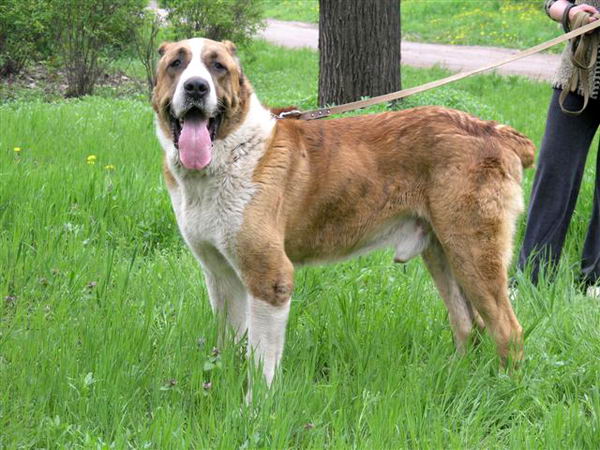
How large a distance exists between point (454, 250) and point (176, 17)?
39.2 ft

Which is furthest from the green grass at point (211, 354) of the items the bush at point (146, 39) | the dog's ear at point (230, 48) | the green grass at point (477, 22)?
the green grass at point (477, 22)

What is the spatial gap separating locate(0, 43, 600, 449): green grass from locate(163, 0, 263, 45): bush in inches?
371

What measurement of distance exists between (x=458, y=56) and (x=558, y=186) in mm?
14113

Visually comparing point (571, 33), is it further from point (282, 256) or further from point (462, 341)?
point (282, 256)

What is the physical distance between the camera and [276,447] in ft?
10.3

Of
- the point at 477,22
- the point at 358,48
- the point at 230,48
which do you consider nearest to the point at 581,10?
the point at 230,48

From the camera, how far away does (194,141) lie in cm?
387

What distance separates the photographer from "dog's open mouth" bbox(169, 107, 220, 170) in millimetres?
3854

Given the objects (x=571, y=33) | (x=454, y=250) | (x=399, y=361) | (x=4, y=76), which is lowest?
(x=4, y=76)

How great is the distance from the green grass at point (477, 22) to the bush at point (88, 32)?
970 centimetres

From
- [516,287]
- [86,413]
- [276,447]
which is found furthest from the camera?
[516,287]

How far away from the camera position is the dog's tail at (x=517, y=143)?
4230 mm

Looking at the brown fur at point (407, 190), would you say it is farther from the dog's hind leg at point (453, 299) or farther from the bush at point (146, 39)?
the bush at point (146, 39)

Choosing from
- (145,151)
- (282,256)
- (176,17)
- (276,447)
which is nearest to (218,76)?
(282,256)
